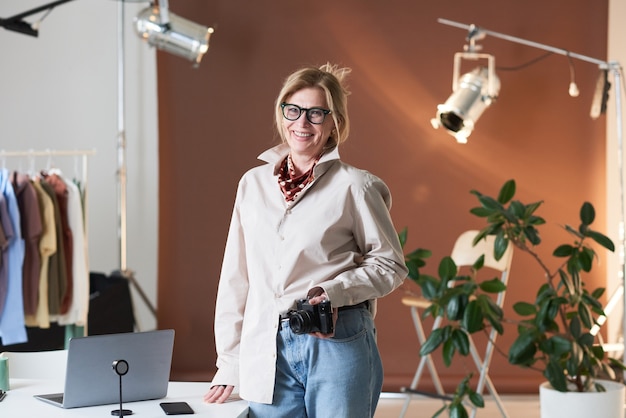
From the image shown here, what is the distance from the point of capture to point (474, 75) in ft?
17.5

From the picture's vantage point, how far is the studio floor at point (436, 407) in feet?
16.9

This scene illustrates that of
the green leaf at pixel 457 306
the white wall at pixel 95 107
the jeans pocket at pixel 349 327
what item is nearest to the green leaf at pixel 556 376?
the green leaf at pixel 457 306

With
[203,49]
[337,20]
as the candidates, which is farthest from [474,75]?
[203,49]

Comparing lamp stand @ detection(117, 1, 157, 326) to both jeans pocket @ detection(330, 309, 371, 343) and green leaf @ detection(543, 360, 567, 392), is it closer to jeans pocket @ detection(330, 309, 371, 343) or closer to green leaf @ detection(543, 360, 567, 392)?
green leaf @ detection(543, 360, 567, 392)

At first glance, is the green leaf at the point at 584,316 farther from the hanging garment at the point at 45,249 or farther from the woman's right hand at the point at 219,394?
the hanging garment at the point at 45,249

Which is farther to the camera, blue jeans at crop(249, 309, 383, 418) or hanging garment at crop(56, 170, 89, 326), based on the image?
hanging garment at crop(56, 170, 89, 326)

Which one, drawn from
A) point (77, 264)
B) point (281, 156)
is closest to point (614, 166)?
point (77, 264)

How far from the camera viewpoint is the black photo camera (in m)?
2.08

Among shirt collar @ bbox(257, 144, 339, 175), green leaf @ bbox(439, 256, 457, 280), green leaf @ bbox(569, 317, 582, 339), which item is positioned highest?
shirt collar @ bbox(257, 144, 339, 175)

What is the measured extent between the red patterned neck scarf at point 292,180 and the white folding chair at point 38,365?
1212 millimetres

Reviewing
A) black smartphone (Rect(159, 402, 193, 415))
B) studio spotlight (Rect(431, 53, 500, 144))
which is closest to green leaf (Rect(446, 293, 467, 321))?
studio spotlight (Rect(431, 53, 500, 144))

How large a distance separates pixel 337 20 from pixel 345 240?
3.86 m

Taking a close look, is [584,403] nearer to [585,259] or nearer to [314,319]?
[585,259]

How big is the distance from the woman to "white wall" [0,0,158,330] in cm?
416
